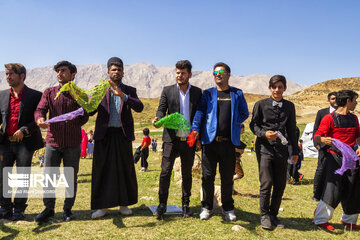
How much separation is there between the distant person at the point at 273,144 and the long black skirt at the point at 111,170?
A: 2374 millimetres

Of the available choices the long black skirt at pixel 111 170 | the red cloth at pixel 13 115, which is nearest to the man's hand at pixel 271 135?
the long black skirt at pixel 111 170

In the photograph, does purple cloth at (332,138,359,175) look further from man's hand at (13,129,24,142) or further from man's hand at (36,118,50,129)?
man's hand at (13,129,24,142)

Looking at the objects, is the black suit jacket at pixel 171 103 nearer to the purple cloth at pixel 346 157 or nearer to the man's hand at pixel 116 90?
the man's hand at pixel 116 90

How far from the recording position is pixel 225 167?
15.4 ft

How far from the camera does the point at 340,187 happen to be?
4.62m

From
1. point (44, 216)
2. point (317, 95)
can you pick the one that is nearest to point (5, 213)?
point (44, 216)

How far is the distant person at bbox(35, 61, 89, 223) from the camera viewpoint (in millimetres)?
4523

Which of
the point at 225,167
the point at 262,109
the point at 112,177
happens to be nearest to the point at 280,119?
the point at 262,109

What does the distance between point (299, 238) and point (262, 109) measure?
2.17 m

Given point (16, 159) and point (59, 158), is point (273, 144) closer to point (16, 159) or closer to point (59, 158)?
point (59, 158)

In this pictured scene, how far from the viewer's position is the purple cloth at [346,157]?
440 cm

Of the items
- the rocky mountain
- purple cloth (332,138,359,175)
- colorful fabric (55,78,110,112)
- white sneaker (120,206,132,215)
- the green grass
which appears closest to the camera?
the green grass

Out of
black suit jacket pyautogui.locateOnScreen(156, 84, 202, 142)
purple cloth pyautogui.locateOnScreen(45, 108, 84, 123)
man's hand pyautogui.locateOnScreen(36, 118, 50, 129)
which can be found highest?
black suit jacket pyautogui.locateOnScreen(156, 84, 202, 142)

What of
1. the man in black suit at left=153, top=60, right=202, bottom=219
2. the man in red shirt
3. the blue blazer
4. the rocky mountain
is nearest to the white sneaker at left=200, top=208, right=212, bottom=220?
the man in black suit at left=153, top=60, right=202, bottom=219
